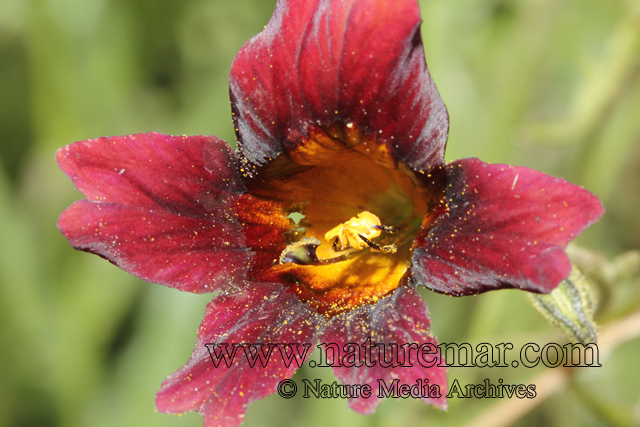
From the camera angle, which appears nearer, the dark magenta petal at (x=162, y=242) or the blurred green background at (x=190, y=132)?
the dark magenta petal at (x=162, y=242)

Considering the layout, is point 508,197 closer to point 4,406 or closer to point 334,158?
point 334,158

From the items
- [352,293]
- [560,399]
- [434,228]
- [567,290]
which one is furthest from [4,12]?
[560,399]

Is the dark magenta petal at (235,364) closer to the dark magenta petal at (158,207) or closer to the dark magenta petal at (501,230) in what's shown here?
the dark magenta petal at (158,207)

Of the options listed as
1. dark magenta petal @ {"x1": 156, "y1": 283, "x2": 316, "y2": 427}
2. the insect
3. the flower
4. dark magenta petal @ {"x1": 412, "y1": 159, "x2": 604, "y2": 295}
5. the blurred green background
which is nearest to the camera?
dark magenta petal @ {"x1": 412, "y1": 159, "x2": 604, "y2": 295}

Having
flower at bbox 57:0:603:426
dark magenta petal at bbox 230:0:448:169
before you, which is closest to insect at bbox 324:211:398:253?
flower at bbox 57:0:603:426

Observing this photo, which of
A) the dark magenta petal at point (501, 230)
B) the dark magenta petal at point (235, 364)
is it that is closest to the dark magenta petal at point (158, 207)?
the dark magenta petal at point (235, 364)

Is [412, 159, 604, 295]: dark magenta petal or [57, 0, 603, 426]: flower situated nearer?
[412, 159, 604, 295]: dark magenta petal

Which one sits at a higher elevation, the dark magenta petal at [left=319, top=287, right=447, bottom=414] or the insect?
the insect

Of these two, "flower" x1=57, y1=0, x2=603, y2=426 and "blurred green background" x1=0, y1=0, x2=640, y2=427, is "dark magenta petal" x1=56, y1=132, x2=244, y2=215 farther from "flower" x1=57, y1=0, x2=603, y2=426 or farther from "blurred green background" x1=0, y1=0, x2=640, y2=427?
"blurred green background" x1=0, y1=0, x2=640, y2=427

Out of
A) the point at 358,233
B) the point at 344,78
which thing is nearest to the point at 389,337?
the point at 358,233
